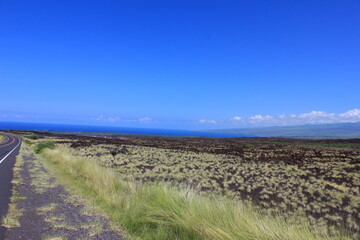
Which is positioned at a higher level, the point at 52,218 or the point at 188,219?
the point at 188,219

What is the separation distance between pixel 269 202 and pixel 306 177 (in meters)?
8.73

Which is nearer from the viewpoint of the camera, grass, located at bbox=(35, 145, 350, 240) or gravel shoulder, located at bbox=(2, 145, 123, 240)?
grass, located at bbox=(35, 145, 350, 240)

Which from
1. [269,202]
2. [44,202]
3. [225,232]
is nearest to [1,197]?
[44,202]

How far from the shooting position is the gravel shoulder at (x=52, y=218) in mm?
5431

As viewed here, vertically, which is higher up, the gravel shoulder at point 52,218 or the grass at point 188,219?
the grass at point 188,219

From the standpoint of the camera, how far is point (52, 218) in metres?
6.39

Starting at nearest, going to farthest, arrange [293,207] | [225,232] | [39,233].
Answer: [225,232], [39,233], [293,207]

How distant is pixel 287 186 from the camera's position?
14.9 metres

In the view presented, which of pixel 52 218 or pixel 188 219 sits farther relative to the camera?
pixel 52 218

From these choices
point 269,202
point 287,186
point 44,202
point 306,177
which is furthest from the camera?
point 306,177

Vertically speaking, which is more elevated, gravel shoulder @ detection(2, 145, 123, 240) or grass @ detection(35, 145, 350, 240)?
grass @ detection(35, 145, 350, 240)

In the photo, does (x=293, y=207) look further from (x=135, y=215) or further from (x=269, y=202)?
(x=135, y=215)

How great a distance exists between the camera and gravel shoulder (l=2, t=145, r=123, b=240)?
5431mm

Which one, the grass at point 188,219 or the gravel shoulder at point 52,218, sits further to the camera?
the gravel shoulder at point 52,218
